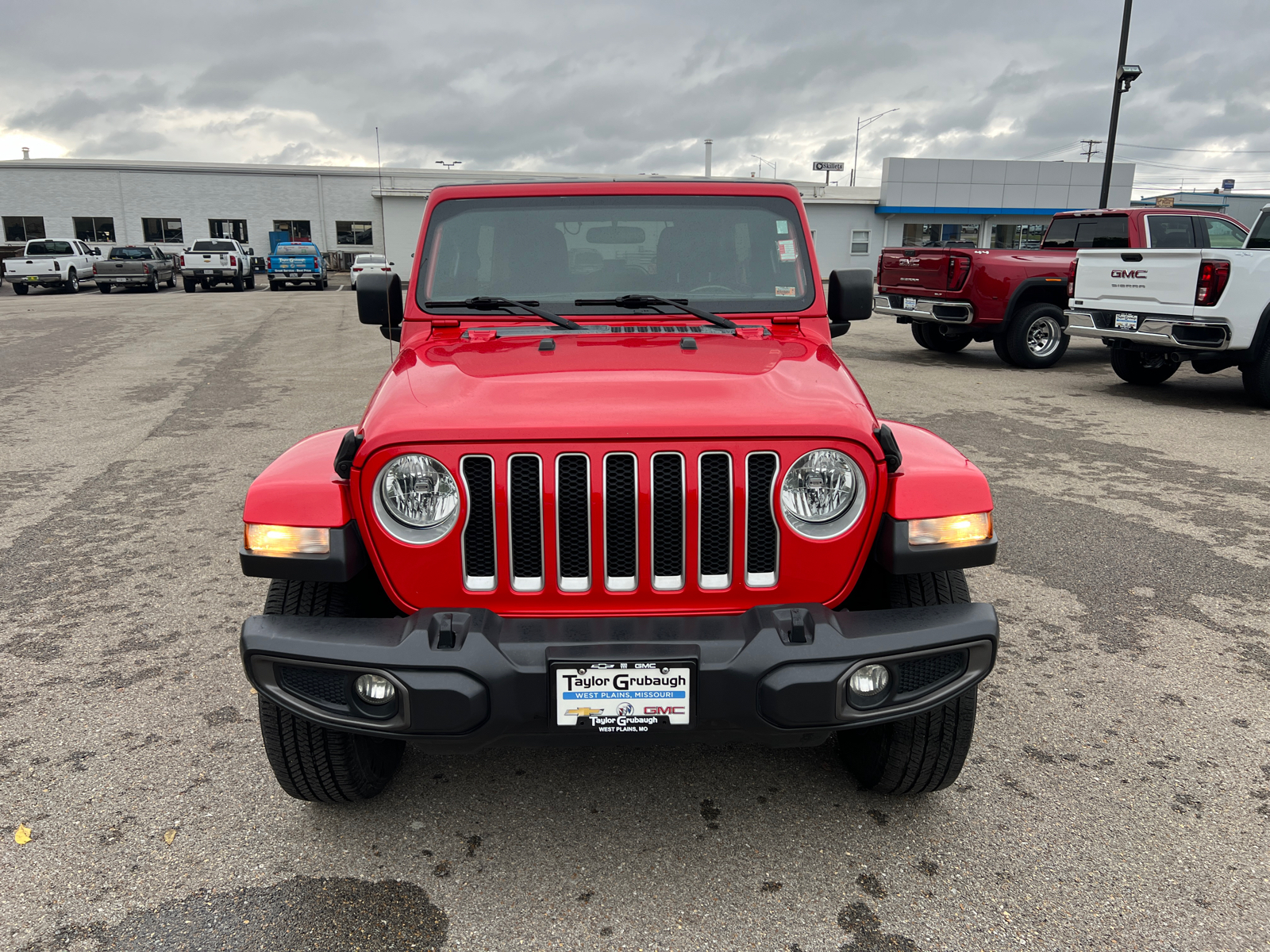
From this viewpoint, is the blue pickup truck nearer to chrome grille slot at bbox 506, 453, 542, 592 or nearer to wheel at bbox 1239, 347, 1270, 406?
wheel at bbox 1239, 347, 1270, 406

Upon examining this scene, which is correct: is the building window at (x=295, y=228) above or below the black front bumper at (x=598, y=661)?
above

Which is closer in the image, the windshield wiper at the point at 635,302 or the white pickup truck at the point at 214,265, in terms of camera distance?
the windshield wiper at the point at 635,302

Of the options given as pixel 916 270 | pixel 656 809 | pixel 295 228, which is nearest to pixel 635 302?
pixel 656 809

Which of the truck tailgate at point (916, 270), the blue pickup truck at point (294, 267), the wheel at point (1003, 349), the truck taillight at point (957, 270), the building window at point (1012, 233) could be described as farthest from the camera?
the building window at point (1012, 233)

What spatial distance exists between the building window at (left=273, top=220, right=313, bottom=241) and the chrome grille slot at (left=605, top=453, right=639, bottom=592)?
47662mm

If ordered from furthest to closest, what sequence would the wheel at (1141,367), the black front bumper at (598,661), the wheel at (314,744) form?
the wheel at (1141,367) → the wheel at (314,744) → the black front bumper at (598,661)

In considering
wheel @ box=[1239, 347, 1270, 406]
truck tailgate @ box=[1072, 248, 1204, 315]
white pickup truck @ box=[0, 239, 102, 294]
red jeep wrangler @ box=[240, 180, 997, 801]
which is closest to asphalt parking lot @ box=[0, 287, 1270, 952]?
red jeep wrangler @ box=[240, 180, 997, 801]

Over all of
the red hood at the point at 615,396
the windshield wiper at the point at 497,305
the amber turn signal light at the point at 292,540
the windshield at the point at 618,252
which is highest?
the windshield at the point at 618,252

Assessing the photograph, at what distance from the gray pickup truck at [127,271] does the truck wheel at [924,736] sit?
32298 millimetres

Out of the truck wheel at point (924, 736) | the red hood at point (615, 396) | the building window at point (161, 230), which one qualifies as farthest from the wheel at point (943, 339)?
the building window at point (161, 230)

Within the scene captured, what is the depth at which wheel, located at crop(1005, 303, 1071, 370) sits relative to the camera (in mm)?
12242

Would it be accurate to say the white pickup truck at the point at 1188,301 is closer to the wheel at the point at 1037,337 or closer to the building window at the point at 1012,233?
the wheel at the point at 1037,337

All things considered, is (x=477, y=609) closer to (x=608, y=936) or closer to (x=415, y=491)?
(x=415, y=491)

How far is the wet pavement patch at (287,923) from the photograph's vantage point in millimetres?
2199
